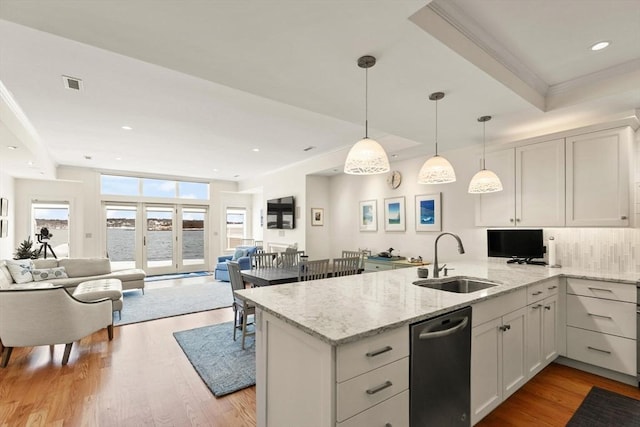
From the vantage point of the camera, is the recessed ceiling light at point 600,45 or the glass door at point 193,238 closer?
the recessed ceiling light at point 600,45

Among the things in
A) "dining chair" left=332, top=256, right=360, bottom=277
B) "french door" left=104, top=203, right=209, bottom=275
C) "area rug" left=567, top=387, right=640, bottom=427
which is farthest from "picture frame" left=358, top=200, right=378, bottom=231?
"french door" left=104, top=203, right=209, bottom=275

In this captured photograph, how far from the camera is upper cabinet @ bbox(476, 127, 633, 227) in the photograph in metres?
2.80

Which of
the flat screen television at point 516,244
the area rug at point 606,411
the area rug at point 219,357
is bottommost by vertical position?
the area rug at point 219,357

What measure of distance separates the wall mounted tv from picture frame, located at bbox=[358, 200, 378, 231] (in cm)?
162

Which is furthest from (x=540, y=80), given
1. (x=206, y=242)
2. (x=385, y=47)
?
(x=206, y=242)

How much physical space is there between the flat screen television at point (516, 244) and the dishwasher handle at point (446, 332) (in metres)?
2.27

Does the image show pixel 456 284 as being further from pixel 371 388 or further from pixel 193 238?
pixel 193 238

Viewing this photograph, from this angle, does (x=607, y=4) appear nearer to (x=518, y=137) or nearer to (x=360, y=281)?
(x=518, y=137)

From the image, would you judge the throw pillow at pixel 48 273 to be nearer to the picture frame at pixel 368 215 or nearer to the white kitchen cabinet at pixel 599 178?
the picture frame at pixel 368 215

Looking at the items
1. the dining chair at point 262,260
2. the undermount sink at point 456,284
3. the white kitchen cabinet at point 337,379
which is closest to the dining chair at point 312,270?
the dining chair at point 262,260

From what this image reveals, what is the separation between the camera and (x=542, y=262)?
134 inches

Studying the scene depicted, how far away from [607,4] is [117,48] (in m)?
2.99

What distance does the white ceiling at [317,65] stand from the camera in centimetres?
159

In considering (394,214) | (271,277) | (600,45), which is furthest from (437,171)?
(394,214)
